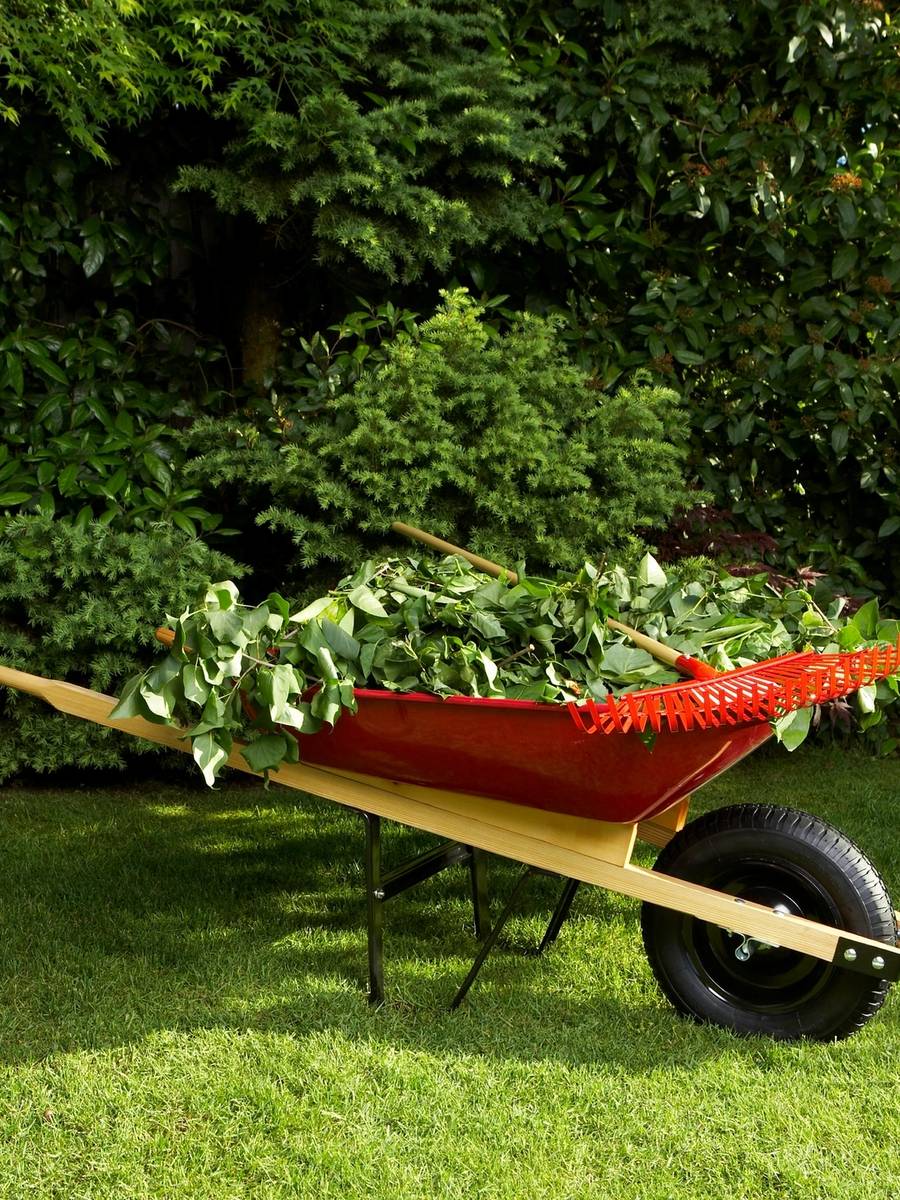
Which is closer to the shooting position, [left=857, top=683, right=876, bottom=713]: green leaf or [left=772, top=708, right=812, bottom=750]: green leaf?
[left=772, top=708, right=812, bottom=750]: green leaf

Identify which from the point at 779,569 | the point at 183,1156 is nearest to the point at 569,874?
the point at 183,1156

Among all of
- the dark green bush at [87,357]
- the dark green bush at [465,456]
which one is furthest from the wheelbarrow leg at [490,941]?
the dark green bush at [87,357]

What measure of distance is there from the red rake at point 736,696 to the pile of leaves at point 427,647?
57 millimetres

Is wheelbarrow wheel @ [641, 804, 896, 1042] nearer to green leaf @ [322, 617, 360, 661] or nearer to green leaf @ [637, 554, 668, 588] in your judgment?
green leaf @ [637, 554, 668, 588]

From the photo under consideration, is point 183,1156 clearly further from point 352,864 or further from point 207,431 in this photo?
point 207,431

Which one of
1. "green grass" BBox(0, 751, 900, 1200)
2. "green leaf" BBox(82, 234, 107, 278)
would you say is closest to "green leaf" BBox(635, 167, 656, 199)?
"green leaf" BBox(82, 234, 107, 278)

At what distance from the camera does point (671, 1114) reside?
70.6 inches

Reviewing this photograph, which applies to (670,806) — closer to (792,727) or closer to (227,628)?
(792,727)

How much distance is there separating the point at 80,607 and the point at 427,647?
62.1 inches

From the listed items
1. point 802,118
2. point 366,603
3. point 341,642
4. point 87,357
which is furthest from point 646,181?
point 341,642

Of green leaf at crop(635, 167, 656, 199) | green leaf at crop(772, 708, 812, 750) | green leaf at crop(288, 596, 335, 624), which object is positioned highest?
green leaf at crop(635, 167, 656, 199)

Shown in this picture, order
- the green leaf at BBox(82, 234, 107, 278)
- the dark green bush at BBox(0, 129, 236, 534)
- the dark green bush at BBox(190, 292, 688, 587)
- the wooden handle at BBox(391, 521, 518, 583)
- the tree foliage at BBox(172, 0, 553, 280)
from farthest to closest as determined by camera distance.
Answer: the green leaf at BBox(82, 234, 107, 278), the dark green bush at BBox(0, 129, 236, 534), the tree foliage at BBox(172, 0, 553, 280), the dark green bush at BBox(190, 292, 688, 587), the wooden handle at BBox(391, 521, 518, 583)

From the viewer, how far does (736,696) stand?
1.80 metres

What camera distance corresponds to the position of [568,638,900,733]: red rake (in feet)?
5.85
